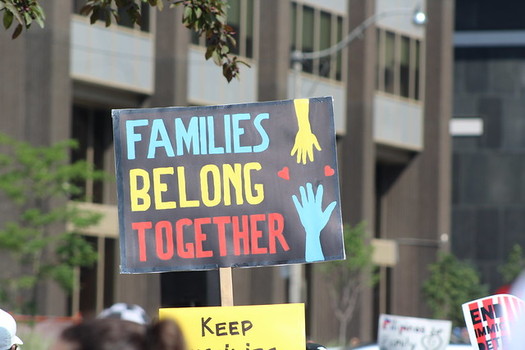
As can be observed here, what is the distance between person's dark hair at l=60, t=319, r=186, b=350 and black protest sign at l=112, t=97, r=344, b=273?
12.5 feet

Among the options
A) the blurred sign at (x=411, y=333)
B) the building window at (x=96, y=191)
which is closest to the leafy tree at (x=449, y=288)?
the building window at (x=96, y=191)

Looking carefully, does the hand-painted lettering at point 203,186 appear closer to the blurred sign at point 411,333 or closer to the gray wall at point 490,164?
the blurred sign at point 411,333

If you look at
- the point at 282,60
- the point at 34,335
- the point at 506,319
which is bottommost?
the point at 34,335

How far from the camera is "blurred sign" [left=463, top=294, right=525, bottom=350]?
25.0ft

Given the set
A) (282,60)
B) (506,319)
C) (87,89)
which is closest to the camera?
(506,319)

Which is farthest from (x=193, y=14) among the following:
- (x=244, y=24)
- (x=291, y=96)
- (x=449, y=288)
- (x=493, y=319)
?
(x=449, y=288)

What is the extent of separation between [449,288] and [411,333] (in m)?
35.6

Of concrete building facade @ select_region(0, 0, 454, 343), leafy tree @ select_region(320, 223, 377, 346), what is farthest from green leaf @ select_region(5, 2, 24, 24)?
leafy tree @ select_region(320, 223, 377, 346)

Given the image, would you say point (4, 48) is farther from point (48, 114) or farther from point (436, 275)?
point (436, 275)

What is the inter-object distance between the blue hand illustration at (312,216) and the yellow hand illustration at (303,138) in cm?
16

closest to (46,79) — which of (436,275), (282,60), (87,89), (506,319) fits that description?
(87,89)

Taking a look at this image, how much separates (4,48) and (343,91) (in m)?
16.5

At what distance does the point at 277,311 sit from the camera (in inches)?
264

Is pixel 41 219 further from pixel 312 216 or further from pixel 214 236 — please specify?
pixel 312 216
